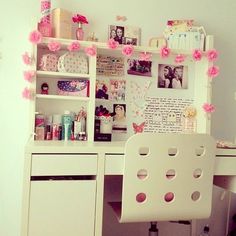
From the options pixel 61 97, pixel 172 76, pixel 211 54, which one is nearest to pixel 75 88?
pixel 61 97

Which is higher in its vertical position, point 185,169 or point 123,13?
point 123,13

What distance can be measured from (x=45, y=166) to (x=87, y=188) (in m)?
0.23

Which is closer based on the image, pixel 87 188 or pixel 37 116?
pixel 87 188

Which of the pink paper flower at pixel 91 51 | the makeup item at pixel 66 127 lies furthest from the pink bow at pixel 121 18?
the makeup item at pixel 66 127

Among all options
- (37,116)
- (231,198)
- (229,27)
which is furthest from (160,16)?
(231,198)


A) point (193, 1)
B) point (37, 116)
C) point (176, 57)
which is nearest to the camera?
point (37, 116)

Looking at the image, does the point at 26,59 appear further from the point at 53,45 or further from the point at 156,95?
the point at 156,95

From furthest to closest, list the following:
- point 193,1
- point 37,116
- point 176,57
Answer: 1. point 193,1
2. point 176,57
3. point 37,116

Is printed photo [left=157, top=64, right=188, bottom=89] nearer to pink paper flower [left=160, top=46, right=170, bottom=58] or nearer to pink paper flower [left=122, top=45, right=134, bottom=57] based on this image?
pink paper flower [left=160, top=46, right=170, bottom=58]

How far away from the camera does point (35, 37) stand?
1883 millimetres

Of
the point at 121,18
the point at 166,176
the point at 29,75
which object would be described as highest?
the point at 121,18

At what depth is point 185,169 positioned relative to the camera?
63.1 inches

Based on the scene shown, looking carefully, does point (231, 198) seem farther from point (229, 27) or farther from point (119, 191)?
point (229, 27)

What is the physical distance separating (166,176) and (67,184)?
48cm
